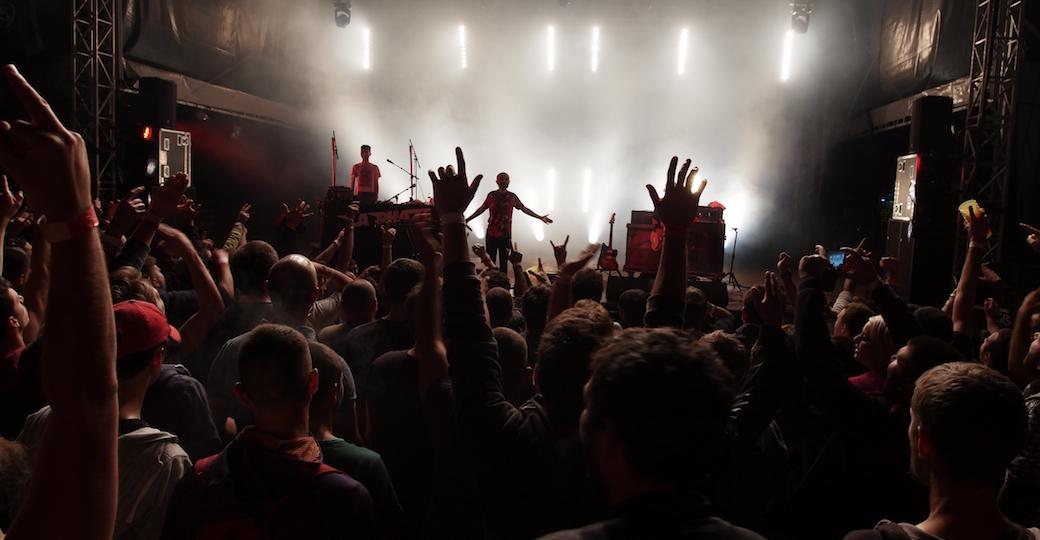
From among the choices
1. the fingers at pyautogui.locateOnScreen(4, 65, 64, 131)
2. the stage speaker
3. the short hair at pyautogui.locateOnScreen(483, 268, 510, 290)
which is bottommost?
the stage speaker

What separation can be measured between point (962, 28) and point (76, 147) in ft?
41.3

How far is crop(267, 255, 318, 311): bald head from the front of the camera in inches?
136

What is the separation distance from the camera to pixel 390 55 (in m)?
18.6

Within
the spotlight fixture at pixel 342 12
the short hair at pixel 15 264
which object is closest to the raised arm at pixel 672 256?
the short hair at pixel 15 264

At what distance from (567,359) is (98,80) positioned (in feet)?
34.7

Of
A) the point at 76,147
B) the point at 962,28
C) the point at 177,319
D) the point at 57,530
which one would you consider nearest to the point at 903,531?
the point at 57,530

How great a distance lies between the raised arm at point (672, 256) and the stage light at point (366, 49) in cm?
1648

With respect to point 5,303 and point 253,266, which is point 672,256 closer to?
point 253,266

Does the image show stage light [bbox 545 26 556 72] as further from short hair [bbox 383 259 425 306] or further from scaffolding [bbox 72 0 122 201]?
short hair [bbox 383 259 425 306]

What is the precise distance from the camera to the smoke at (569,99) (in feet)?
57.9

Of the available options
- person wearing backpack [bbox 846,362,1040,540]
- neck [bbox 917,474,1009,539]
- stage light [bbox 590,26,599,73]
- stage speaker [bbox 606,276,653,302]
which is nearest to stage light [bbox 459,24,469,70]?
stage light [bbox 590,26,599,73]

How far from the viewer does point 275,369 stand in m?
2.04

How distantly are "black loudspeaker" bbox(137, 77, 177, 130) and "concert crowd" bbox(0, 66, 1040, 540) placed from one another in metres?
7.35

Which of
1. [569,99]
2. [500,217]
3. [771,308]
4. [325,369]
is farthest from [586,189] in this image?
[325,369]
